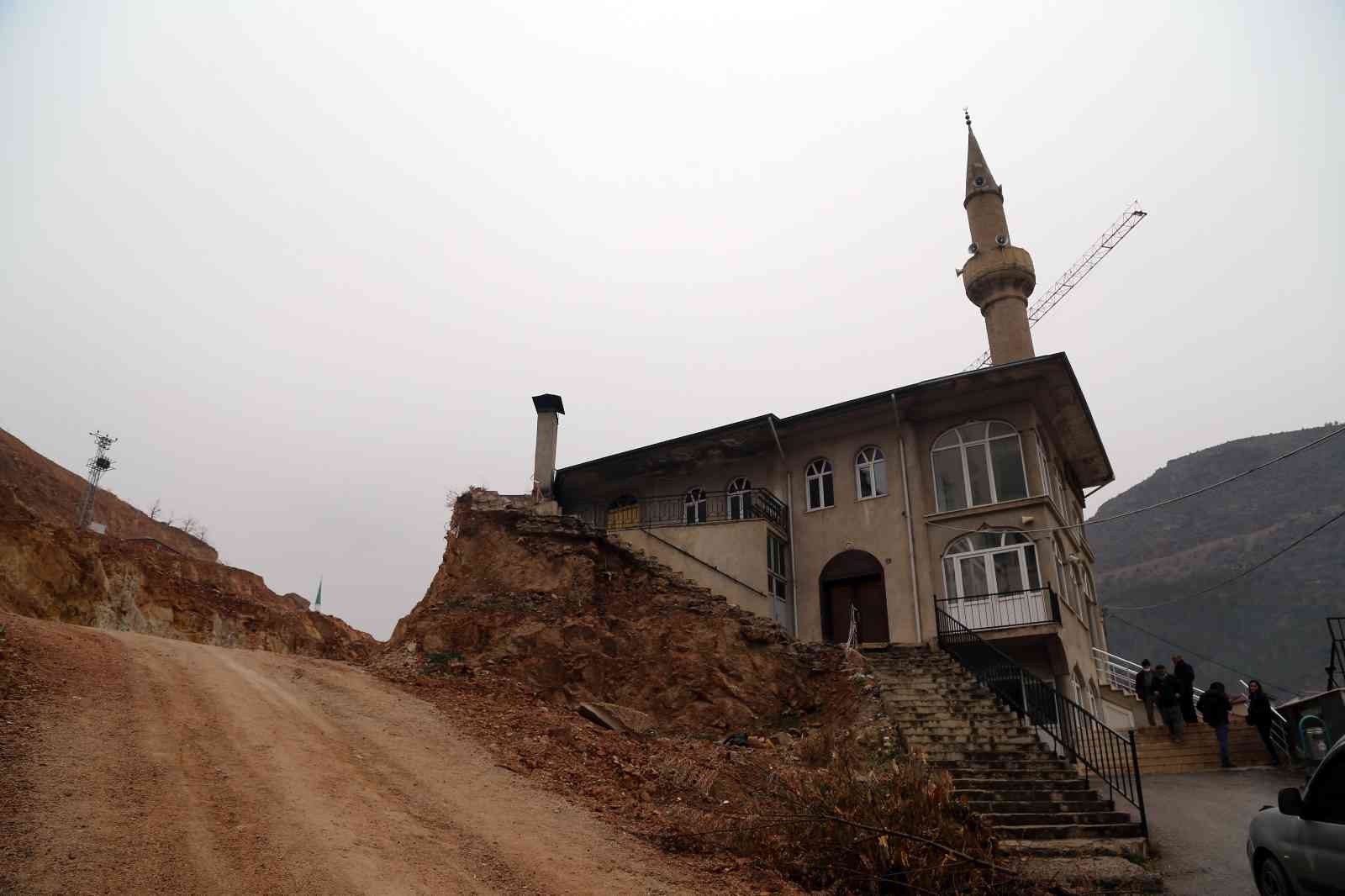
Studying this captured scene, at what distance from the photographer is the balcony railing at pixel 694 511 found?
69.3ft

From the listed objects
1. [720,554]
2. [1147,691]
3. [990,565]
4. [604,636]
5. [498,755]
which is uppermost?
[720,554]

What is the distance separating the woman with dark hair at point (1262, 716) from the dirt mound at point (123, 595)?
18.0 meters

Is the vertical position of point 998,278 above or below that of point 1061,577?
above

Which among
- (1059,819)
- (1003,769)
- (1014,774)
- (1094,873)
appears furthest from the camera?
(1003,769)

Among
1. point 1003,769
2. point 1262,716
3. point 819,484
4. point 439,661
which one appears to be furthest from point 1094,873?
point 819,484

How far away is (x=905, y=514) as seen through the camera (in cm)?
1942

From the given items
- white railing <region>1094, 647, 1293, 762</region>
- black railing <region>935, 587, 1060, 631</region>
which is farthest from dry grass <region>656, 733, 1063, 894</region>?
white railing <region>1094, 647, 1293, 762</region>

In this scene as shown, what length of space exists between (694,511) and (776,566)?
3.85 m

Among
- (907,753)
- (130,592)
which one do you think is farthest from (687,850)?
(130,592)

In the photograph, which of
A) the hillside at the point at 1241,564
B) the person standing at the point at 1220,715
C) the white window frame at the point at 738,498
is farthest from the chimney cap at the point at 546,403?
the hillside at the point at 1241,564

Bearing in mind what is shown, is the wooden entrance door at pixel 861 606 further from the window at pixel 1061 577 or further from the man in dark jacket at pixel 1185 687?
the man in dark jacket at pixel 1185 687

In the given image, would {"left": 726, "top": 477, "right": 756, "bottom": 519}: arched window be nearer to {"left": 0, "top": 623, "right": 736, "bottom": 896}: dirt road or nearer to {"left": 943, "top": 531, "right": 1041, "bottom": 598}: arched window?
{"left": 943, "top": 531, "right": 1041, "bottom": 598}: arched window

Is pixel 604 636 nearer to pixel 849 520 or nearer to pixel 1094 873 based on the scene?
pixel 849 520

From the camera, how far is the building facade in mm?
17922
